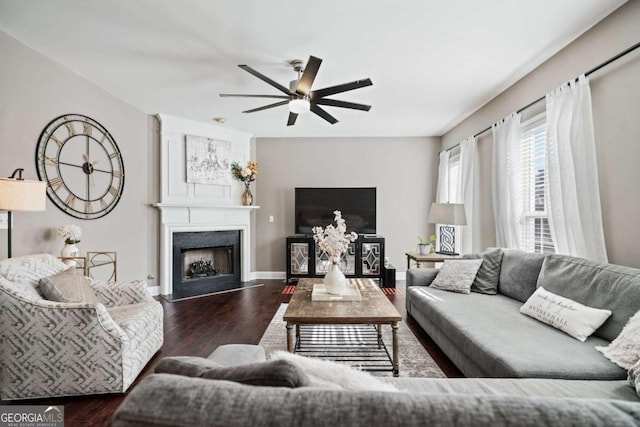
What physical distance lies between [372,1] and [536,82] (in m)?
2.01


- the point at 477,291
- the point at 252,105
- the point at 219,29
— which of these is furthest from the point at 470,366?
the point at 252,105

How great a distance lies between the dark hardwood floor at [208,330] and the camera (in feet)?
6.13

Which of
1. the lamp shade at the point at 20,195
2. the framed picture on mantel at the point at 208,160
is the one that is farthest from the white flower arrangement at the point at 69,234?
the framed picture on mantel at the point at 208,160

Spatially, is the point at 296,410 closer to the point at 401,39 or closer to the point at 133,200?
the point at 401,39

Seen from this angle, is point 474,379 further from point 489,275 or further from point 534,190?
point 534,190

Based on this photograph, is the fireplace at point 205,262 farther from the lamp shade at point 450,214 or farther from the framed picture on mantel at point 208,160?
the lamp shade at point 450,214

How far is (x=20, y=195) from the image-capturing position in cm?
216

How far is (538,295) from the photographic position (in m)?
2.19

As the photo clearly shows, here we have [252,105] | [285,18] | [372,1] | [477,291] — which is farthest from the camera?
[252,105]

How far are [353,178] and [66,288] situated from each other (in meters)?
4.43

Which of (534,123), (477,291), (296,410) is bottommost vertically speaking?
(477,291)

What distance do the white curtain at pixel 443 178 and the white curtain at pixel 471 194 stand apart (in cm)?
78

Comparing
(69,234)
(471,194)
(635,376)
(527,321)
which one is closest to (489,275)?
(527,321)

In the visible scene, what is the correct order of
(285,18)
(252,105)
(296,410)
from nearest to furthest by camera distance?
(296,410)
(285,18)
(252,105)
